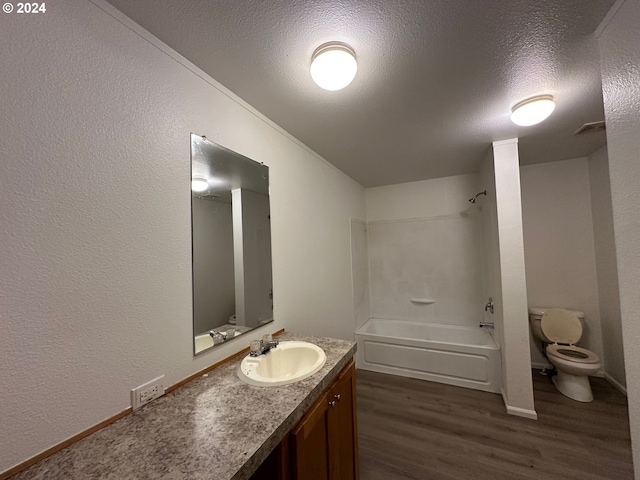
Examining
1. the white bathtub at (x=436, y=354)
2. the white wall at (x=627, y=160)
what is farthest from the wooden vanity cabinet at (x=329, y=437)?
the white bathtub at (x=436, y=354)

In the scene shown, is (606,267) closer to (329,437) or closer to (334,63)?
(329,437)

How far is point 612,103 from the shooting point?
3.38 ft

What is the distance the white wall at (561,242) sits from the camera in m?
2.70

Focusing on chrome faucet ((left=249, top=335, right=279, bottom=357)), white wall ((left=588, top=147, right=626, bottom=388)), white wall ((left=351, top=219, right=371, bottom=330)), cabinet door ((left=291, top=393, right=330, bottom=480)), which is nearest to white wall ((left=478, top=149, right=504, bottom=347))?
white wall ((left=588, top=147, right=626, bottom=388))

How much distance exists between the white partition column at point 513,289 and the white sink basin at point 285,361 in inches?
73.5

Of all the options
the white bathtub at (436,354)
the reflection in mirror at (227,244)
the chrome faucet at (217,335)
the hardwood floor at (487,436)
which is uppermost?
the reflection in mirror at (227,244)

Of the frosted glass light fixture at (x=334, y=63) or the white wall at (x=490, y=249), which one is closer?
the frosted glass light fixture at (x=334, y=63)

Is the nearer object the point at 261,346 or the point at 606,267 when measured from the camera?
the point at 261,346

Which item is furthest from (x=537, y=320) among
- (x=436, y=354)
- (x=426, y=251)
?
(x=426, y=251)

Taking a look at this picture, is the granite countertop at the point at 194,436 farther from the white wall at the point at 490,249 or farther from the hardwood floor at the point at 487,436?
the white wall at the point at 490,249

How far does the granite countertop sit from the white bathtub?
2106mm

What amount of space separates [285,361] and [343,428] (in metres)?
0.47

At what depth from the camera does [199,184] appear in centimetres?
127

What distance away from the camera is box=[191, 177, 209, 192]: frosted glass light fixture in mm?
1240
